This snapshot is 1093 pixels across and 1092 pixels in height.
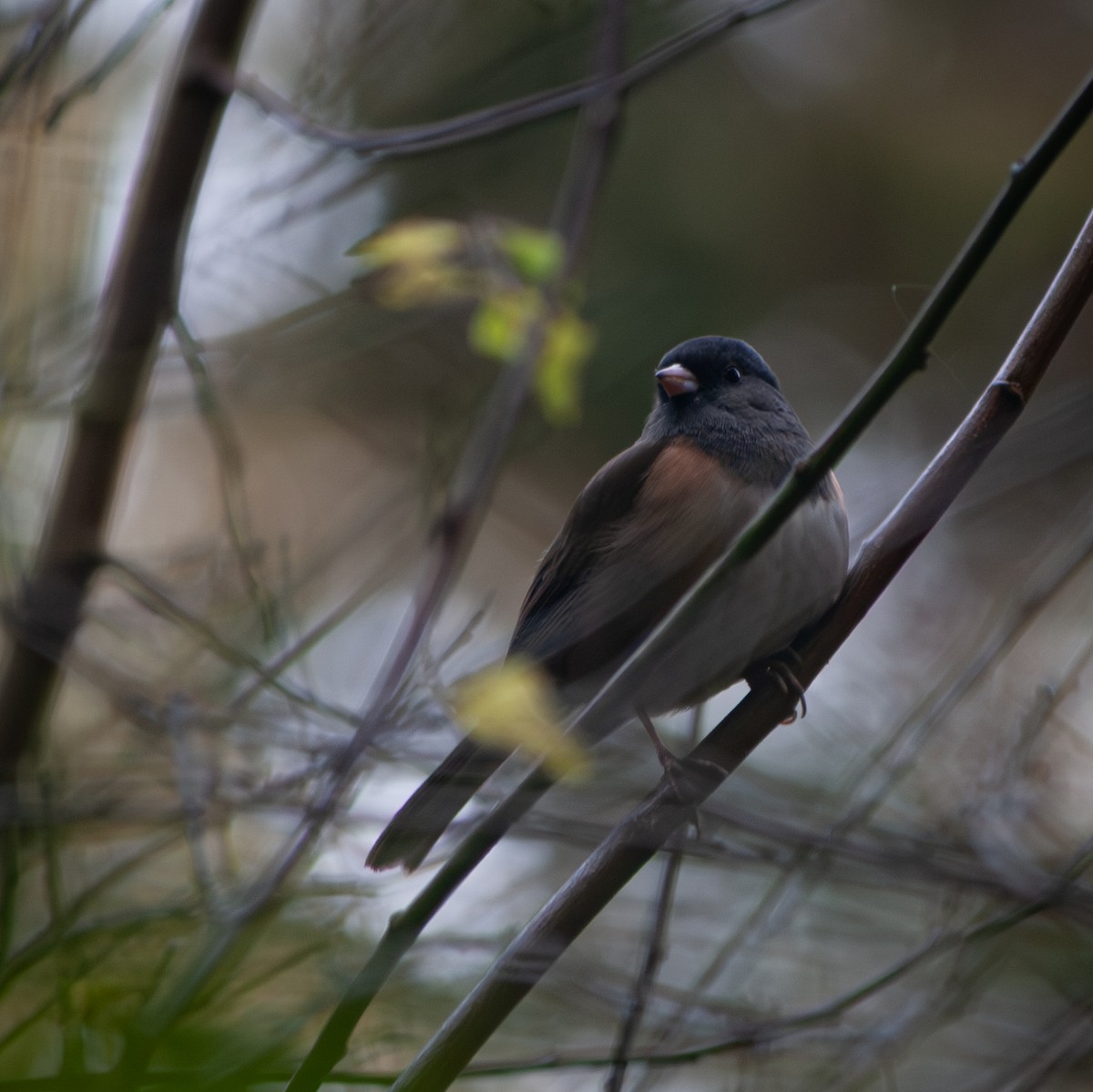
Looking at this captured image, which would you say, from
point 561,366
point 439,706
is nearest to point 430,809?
point 439,706

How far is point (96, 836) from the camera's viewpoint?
2352 mm

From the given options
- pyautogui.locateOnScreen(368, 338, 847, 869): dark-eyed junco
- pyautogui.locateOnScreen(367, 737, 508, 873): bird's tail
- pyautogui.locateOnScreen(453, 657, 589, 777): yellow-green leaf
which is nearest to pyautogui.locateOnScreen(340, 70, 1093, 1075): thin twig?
pyautogui.locateOnScreen(453, 657, 589, 777): yellow-green leaf

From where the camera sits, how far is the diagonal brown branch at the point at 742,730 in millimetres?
1480

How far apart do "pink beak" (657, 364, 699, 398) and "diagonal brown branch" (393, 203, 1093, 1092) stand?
1.00m

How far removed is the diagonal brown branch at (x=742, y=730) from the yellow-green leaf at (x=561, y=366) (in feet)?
2.32

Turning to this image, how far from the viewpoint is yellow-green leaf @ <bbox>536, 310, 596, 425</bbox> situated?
2221mm

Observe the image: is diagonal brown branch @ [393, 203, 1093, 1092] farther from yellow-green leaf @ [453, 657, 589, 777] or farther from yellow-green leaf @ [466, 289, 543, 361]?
yellow-green leaf @ [466, 289, 543, 361]

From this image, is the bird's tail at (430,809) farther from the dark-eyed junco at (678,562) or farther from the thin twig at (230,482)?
the thin twig at (230,482)

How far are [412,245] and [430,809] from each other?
1162mm

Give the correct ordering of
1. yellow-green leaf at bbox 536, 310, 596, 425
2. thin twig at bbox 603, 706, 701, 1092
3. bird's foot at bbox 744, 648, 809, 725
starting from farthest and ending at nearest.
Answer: yellow-green leaf at bbox 536, 310, 596, 425 → bird's foot at bbox 744, 648, 809, 725 → thin twig at bbox 603, 706, 701, 1092

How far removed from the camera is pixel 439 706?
208cm

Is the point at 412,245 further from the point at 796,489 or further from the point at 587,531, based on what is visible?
the point at 796,489

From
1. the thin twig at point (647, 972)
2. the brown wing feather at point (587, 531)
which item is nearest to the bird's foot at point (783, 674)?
the thin twig at point (647, 972)

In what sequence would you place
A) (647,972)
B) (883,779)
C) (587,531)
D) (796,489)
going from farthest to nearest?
(587,531)
(883,779)
(647,972)
(796,489)
